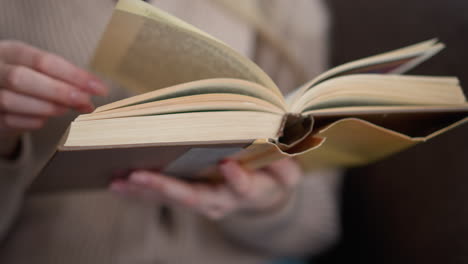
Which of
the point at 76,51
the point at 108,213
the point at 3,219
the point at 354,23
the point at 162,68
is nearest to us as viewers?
the point at 162,68

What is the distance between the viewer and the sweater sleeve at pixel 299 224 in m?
0.83

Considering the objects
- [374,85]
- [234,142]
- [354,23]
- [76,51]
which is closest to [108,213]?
[76,51]

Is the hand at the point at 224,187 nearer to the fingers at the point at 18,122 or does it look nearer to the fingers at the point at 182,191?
the fingers at the point at 182,191

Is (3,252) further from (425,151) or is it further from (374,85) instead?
(425,151)

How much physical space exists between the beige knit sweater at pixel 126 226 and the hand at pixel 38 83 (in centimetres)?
13

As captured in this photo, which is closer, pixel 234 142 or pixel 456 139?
pixel 234 142

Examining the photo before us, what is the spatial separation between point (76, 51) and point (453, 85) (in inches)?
23.0

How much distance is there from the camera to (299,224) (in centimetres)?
89

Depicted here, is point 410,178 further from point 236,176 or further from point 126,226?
point 126,226

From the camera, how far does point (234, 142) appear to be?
0.40 m

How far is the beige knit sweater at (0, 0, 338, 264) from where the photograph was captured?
74 centimetres

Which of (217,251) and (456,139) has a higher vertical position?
(456,139)

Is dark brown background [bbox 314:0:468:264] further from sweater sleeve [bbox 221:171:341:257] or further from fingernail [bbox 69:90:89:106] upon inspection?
fingernail [bbox 69:90:89:106]

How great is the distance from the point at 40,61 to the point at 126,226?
0.48m
